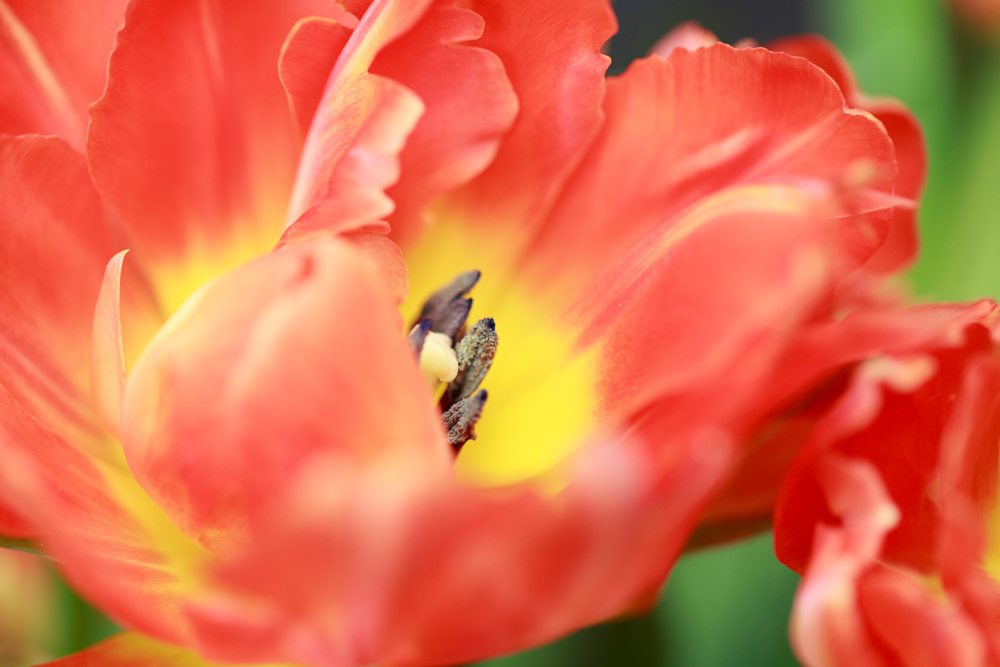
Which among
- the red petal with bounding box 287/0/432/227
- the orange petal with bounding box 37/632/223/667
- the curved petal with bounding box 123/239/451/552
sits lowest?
the orange petal with bounding box 37/632/223/667

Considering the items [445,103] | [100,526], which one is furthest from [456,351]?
[100,526]

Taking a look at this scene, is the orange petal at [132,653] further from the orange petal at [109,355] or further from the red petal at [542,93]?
the red petal at [542,93]

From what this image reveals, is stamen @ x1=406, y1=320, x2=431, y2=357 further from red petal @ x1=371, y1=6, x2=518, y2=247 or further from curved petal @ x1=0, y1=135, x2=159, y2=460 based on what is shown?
curved petal @ x1=0, y1=135, x2=159, y2=460

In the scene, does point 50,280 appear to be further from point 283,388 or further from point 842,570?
point 842,570

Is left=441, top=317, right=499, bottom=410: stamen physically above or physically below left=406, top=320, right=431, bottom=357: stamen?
below

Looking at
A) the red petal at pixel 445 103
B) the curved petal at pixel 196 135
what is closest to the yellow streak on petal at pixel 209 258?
the curved petal at pixel 196 135

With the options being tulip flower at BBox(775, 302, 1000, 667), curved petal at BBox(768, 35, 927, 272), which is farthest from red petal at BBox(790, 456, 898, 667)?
curved petal at BBox(768, 35, 927, 272)

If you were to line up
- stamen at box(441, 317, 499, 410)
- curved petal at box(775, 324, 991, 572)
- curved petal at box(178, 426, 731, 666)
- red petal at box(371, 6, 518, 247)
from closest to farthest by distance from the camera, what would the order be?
curved petal at box(178, 426, 731, 666) → curved petal at box(775, 324, 991, 572) → red petal at box(371, 6, 518, 247) → stamen at box(441, 317, 499, 410)

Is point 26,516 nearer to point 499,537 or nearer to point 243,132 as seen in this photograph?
point 499,537
